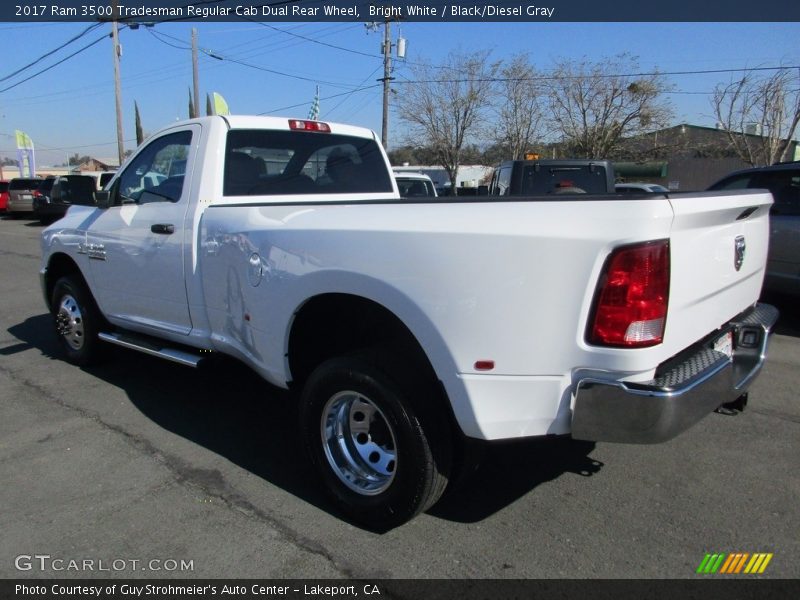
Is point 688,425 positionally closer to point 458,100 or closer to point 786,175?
point 786,175

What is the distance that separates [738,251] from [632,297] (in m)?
1.04

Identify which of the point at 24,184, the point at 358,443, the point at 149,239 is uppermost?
the point at 24,184

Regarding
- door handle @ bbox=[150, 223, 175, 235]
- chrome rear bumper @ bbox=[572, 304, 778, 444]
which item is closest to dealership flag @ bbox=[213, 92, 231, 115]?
door handle @ bbox=[150, 223, 175, 235]

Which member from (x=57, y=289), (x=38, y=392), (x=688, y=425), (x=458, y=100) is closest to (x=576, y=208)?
(x=688, y=425)

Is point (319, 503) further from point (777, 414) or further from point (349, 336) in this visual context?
point (777, 414)

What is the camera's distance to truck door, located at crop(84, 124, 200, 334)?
13.3 feet

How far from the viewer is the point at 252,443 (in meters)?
3.96

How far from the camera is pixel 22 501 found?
10.6 ft

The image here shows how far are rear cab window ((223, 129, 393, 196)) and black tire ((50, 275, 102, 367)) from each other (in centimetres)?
205

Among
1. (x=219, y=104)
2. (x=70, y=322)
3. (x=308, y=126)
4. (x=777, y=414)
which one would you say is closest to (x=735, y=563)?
(x=777, y=414)

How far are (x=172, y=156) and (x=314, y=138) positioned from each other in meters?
1.04

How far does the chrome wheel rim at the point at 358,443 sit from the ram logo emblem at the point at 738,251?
1.83 metres

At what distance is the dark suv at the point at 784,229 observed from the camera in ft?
22.0

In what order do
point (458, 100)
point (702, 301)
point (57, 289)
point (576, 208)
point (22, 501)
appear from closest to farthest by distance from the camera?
1. point (576, 208)
2. point (702, 301)
3. point (22, 501)
4. point (57, 289)
5. point (458, 100)
